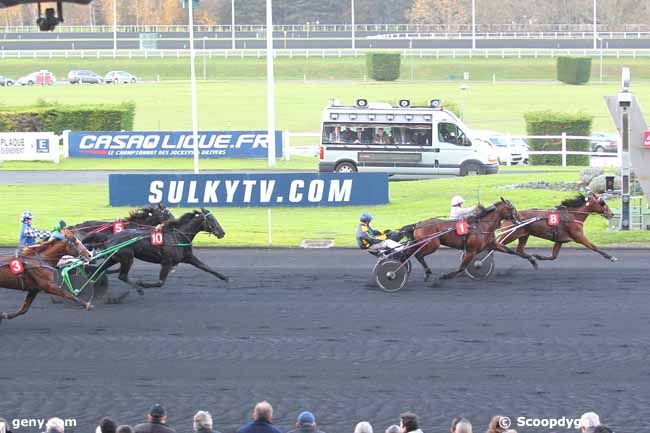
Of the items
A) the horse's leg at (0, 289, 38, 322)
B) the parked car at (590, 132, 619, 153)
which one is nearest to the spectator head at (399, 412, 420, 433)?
the horse's leg at (0, 289, 38, 322)

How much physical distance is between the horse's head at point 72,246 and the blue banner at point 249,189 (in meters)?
11.1

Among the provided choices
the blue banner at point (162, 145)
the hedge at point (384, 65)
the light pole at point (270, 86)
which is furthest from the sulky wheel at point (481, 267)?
the hedge at point (384, 65)

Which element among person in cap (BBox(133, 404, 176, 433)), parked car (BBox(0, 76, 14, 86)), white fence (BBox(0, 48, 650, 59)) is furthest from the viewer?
white fence (BBox(0, 48, 650, 59))

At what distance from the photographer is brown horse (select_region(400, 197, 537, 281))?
54.7ft

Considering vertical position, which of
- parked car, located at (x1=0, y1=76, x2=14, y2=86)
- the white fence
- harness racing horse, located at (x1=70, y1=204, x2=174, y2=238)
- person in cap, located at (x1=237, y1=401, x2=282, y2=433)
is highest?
the white fence

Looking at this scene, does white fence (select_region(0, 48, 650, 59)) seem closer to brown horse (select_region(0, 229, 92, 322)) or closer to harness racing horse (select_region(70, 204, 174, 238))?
harness racing horse (select_region(70, 204, 174, 238))

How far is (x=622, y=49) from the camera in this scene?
77250 millimetres

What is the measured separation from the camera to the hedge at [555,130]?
37.2 m

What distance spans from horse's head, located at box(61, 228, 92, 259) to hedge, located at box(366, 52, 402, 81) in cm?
5647

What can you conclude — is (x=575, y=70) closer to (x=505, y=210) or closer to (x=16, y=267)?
(x=505, y=210)

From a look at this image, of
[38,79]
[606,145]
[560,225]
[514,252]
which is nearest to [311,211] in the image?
[560,225]

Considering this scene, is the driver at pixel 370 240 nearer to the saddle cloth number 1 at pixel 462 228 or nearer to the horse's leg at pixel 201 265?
the saddle cloth number 1 at pixel 462 228

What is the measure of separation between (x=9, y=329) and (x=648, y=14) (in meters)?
84.7

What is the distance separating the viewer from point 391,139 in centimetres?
3112
